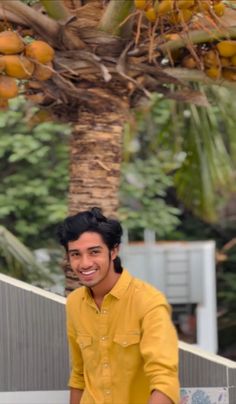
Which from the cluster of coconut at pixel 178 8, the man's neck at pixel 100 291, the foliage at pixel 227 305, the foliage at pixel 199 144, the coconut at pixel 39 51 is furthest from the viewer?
the foliage at pixel 227 305

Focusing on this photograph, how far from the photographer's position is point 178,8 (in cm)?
424

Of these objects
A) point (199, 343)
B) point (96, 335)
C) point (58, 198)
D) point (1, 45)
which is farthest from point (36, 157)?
point (96, 335)

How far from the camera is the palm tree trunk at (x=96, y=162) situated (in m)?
5.29

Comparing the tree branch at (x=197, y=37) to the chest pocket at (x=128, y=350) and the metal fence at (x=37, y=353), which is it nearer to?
the metal fence at (x=37, y=353)

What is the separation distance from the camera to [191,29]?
4973 millimetres

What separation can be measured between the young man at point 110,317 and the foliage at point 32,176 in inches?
228

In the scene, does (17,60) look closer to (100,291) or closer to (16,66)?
(16,66)

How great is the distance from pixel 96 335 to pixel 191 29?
2.11 meters

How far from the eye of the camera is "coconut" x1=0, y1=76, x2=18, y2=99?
4.50 m

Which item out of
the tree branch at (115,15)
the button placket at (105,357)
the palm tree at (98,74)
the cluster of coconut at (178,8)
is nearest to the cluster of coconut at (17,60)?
the palm tree at (98,74)

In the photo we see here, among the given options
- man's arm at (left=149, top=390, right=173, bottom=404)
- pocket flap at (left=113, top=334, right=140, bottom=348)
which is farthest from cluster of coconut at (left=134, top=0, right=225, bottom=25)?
man's arm at (left=149, top=390, right=173, bottom=404)

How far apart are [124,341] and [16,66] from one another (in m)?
1.70

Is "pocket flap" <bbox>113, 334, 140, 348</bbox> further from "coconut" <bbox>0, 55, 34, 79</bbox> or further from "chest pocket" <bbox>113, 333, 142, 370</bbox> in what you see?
"coconut" <bbox>0, 55, 34, 79</bbox>

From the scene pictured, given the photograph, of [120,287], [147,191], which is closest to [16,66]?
[120,287]
